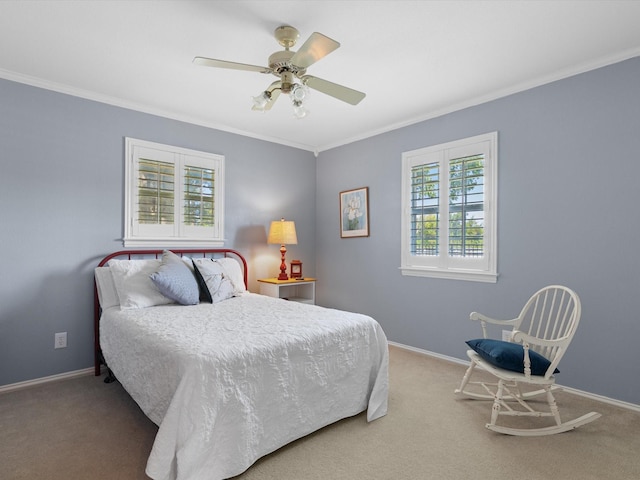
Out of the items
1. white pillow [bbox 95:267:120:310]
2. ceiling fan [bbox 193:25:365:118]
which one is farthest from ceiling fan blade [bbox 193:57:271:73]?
white pillow [bbox 95:267:120:310]

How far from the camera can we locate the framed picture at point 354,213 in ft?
14.2

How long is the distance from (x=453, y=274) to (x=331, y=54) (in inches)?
88.0

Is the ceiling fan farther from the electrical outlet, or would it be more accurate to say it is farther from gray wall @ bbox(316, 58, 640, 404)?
the electrical outlet

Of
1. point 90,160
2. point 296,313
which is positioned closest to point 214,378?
point 296,313

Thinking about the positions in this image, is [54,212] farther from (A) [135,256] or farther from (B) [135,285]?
(B) [135,285]

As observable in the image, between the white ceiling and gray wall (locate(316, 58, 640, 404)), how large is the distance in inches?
8.7

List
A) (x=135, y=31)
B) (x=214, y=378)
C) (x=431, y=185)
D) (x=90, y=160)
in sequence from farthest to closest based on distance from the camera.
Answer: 1. (x=431, y=185)
2. (x=90, y=160)
3. (x=135, y=31)
4. (x=214, y=378)

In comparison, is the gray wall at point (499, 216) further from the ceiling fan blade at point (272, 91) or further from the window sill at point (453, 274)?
the ceiling fan blade at point (272, 91)

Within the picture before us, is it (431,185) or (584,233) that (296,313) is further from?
(584,233)

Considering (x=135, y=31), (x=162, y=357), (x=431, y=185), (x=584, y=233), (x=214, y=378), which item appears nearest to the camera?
(x=214, y=378)

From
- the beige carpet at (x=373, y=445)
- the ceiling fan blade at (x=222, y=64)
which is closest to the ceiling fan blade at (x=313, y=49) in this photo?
the ceiling fan blade at (x=222, y=64)

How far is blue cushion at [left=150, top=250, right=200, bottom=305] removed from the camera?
114 inches

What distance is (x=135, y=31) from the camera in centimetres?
227

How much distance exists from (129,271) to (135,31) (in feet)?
5.79
